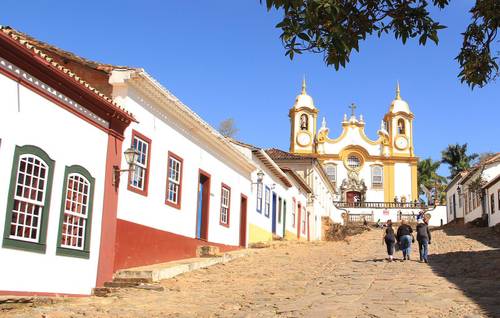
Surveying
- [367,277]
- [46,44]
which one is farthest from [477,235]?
[46,44]

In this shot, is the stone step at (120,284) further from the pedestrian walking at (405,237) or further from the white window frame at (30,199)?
the pedestrian walking at (405,237)

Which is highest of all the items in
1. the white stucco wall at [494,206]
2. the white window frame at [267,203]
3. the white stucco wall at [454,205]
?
the white stucco wall at [454,205]

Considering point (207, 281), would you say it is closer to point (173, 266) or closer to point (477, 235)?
point (173, 266)

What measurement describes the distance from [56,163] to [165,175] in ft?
15.5

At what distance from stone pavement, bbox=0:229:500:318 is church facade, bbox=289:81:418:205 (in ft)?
126

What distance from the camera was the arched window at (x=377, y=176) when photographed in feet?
190

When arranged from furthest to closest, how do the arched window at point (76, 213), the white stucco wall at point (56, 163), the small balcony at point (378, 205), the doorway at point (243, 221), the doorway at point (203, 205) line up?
the small balcony at point (378, 205) < the doorway at point (243, 221) < the doorway at point (203, 205) < the arched window at point (76, 213) < the white stucco wall at point (56, 163)

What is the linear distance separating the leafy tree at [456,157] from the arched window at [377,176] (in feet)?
32.5

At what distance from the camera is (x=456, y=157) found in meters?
63.5

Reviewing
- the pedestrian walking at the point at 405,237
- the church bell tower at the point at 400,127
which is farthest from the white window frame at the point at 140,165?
the church bell tower at the point at 400,127

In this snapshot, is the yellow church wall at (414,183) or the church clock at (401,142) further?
the church clock at (401,142)

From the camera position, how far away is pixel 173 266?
46.0ft

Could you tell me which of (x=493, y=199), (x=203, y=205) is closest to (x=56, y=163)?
(x=203, y=205)

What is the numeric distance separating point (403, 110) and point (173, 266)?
166 feet
